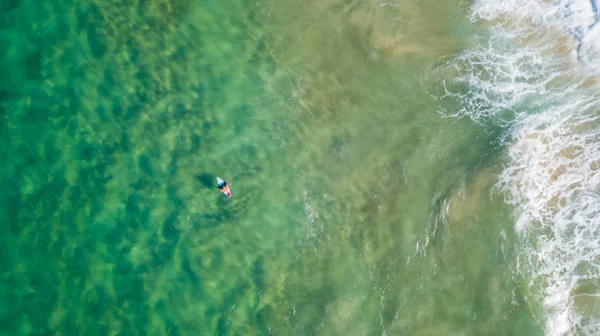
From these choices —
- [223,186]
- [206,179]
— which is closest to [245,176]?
[223,186]

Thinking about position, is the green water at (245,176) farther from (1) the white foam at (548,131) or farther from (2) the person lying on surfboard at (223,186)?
(1) the white foam at (548,131)

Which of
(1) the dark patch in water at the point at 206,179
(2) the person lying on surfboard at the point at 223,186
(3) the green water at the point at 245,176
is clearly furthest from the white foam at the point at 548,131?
(1) the dark patch in water at the point at 206,179

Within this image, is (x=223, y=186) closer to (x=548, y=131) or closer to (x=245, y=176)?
(x=245, y=176)

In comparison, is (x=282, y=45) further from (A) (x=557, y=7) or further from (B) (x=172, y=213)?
(A) (x=557, y=7)

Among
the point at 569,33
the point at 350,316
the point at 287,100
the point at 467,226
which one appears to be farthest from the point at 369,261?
the point at 569,33

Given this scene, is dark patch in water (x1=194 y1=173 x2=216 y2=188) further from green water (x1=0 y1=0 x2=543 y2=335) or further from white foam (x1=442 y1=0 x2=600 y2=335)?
white foam (x1=442 y1=0 x2=600 y2=335)
